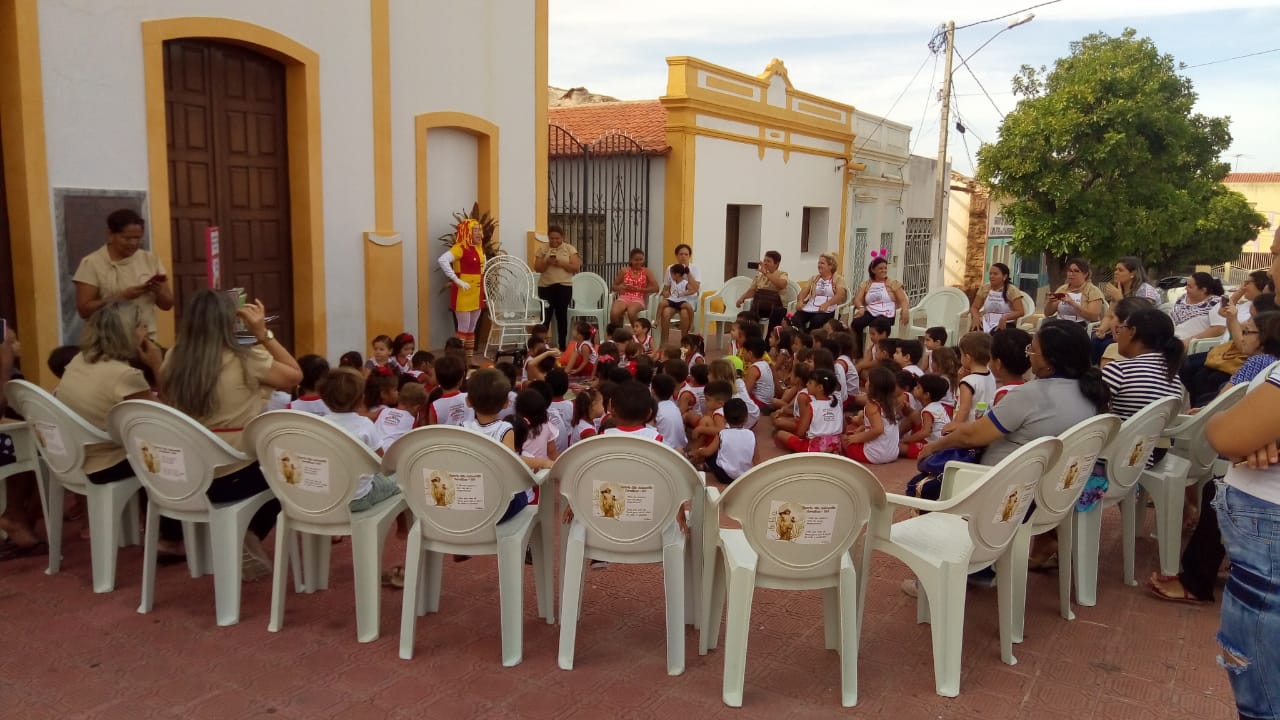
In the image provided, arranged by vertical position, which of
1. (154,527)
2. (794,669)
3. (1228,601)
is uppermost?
(1228,601)

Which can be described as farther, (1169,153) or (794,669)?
(1169,153)

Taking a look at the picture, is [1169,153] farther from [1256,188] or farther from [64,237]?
[1256,188]

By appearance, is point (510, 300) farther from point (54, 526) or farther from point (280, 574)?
point (280, 574)

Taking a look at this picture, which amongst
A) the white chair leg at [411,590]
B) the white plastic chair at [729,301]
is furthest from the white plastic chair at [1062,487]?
the white plastic chair at [729,301]

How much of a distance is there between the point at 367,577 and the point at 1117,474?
3348 mm

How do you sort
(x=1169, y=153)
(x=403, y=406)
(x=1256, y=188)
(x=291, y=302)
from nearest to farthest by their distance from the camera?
(x=403, y=406)
(x=291, y=302)
(x=1169, y=153)
(x=1256, y=188)

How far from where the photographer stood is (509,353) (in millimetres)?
10367

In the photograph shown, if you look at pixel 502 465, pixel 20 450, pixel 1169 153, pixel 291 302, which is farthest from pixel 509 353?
pixel 1169 153

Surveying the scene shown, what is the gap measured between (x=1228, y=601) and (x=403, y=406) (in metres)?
4.03

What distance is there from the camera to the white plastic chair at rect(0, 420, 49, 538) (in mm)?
4473

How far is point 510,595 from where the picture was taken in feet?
11.8

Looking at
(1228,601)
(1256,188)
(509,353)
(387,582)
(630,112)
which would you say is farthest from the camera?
(1256,188)

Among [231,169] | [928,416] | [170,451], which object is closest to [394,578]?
[170,451]

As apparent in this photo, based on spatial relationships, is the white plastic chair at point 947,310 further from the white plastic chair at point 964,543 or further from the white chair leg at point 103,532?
the white chair leg at point 103,532
